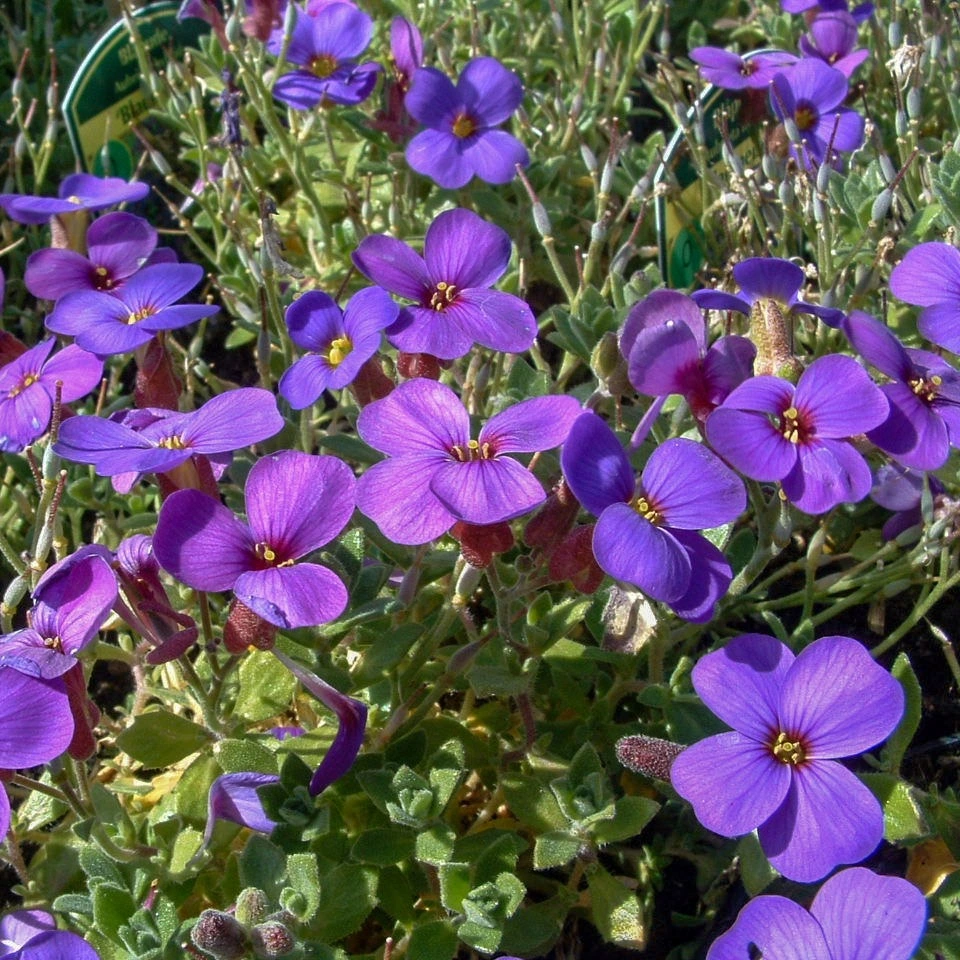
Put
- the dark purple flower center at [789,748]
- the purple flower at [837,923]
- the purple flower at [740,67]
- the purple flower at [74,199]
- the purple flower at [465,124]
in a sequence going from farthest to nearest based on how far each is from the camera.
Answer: the purple flower at [740,67] → the purple flower at [465,124] → the purple flower at [74,199] → the dark purple flower center at [789,748] → the purple flower at [837,923]

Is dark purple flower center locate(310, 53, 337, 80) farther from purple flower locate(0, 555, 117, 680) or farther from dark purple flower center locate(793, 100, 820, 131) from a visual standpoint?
purple flower locate(0, 555, 117, 680)

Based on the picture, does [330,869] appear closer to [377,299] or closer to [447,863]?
[447,863]

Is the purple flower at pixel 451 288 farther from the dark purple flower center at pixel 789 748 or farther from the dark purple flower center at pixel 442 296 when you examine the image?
the dark purple flower center at pixel 789 748

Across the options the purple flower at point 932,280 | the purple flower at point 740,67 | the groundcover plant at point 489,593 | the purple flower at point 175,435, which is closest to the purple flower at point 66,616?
the groundcover plant at point 489,593

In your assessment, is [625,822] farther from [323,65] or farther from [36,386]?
[323,65]

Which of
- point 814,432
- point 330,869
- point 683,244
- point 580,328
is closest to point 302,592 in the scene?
point 330,869

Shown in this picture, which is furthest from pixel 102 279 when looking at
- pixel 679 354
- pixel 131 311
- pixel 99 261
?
pixel 679 354

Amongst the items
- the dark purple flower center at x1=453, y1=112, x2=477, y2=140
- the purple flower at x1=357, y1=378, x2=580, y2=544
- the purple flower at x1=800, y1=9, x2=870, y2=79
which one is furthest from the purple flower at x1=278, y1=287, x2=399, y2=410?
the purple flower at x1=800, y1=9, x2=870, y2=79
